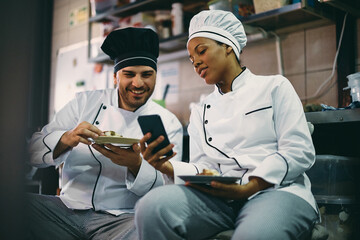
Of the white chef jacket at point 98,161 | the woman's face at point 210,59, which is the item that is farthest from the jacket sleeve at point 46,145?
the woman's face at point 210,59

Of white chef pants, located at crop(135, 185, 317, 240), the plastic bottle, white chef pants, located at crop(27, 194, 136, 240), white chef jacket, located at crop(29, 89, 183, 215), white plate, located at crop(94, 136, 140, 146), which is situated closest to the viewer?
white chef pants, located at crop(135, 185, 317, 240)

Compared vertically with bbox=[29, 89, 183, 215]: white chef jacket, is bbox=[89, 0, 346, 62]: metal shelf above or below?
above

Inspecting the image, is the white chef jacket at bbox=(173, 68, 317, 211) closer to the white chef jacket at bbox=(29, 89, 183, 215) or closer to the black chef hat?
the white chef jacket at bbox=(29, 89, 183, 215)

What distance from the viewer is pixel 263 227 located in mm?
1207

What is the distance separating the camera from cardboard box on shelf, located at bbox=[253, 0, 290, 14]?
98.7 inches

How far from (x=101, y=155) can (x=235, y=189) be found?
0.92 metres

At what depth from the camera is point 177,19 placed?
3230 millimetres

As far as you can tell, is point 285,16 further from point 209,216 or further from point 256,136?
point 209,216

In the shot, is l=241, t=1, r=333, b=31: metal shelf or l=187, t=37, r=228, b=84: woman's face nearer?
l=187, t=37, r=228, b=84: woman's face

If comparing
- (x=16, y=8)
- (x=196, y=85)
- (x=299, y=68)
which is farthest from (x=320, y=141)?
(x=16, y=8)

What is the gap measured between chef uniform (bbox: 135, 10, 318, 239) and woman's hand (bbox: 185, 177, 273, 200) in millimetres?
29

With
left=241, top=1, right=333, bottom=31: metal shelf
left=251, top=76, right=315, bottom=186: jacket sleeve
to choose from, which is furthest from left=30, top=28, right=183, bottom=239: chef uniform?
left=241, top=1, right=333, bottom=31: metal shelf

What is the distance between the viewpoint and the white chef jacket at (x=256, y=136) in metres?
1.45

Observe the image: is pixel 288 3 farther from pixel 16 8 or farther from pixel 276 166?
pixel 16 8
